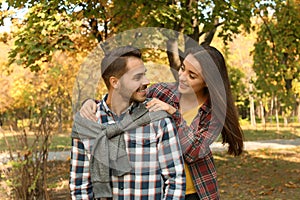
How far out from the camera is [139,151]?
2.01 meters

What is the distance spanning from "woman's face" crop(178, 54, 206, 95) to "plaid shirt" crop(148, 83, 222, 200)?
9 cm

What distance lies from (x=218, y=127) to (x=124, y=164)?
2.41 ft

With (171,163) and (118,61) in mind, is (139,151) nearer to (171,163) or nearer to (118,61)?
(171,163)

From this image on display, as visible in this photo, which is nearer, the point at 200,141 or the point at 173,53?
the point at 200,141

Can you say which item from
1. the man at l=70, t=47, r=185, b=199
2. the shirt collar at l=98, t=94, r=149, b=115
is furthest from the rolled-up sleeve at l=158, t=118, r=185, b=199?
the shirt collar at l=98, t=94, r=149, b=115

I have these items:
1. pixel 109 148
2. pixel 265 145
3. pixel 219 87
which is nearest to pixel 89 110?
pixel 109 148

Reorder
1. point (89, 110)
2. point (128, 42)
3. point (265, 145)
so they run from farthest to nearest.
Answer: point (265, 145) < point (128, 42) < point (89, 110)

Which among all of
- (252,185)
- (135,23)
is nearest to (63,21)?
(135,23)

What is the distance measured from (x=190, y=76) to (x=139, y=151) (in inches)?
24.2

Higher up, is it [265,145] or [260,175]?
[265,145]

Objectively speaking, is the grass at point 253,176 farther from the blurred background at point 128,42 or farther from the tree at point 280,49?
the tree at point 280,49

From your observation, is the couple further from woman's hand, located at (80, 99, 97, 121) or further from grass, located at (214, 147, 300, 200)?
grass, located at (214, 147, 300, 200)

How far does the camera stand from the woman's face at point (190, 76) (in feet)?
7.98

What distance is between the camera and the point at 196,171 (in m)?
2.45
